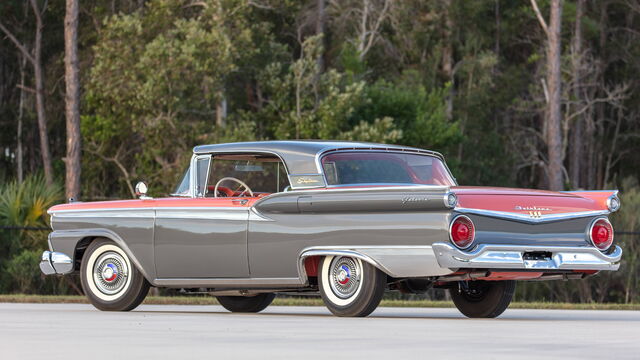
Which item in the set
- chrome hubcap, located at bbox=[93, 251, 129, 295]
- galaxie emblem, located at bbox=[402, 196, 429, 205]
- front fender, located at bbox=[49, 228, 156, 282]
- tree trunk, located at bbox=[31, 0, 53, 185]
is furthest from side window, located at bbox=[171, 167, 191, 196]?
tree trunk, located at bbox=[31, 0, 53, 185]

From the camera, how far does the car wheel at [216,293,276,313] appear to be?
15.8m

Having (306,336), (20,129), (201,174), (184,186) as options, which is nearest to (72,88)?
(20,129)

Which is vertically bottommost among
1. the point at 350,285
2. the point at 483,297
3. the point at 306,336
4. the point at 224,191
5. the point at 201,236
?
the point at 483,297

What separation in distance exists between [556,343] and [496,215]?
2592 millimetres

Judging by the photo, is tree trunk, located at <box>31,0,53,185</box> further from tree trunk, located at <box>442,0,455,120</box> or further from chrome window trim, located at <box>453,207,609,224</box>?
chrome window trim, located at <box>453,207,609,224</box>

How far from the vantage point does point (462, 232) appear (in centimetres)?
1263

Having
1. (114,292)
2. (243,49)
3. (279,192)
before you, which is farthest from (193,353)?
(243,49)

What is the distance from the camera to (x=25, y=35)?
49.9 m

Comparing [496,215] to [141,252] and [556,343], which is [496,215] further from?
[141,252]

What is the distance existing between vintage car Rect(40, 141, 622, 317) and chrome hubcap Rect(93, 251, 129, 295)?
0.01 m

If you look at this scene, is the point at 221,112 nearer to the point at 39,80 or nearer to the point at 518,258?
the point at 39,80

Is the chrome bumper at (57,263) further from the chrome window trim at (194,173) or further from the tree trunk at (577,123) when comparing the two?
the tree trunk at (577,123)

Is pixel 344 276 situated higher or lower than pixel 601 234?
lower

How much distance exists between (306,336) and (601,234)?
386 centimetres
